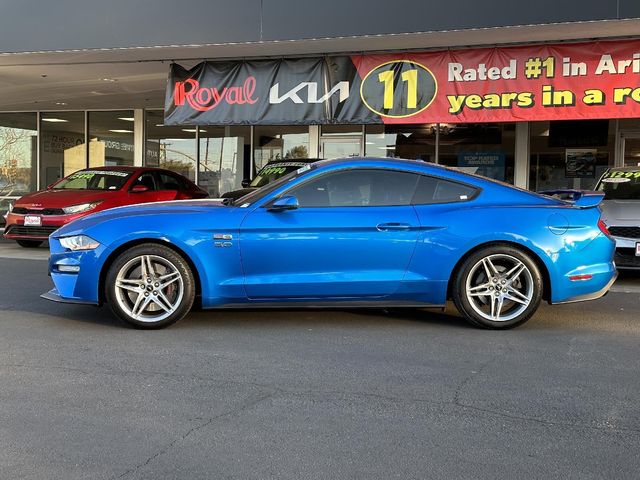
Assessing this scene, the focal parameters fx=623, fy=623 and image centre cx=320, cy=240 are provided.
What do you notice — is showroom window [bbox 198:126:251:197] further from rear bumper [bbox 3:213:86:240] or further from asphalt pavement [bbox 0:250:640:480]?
asphalt pavement [bbox 0:250:640:480]

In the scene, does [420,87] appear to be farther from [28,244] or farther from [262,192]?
[28,244]

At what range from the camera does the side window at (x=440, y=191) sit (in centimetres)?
545

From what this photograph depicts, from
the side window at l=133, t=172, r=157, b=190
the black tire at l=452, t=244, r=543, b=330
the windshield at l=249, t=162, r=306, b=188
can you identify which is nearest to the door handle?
the black tire at l=452, t=244, r=543, b=330

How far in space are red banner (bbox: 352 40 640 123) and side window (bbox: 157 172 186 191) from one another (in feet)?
14.7

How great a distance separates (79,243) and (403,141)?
10711 mm

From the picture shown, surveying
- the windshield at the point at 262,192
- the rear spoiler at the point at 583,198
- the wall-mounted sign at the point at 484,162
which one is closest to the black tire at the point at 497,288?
the rear spoiler at the point at 583,198

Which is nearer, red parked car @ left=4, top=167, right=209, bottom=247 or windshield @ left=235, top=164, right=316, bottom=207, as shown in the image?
windshield @ left=235, top=164, right=316, bottom=207

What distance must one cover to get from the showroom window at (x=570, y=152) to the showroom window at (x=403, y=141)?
2.29 m

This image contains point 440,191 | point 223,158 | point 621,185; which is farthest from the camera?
point 223,158

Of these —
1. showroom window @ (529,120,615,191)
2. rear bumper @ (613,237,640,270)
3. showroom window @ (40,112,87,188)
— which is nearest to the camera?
rear bumper @ (613,237,640,270)

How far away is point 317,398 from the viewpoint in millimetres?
3760

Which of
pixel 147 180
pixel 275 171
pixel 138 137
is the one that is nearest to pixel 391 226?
pixel 275 171

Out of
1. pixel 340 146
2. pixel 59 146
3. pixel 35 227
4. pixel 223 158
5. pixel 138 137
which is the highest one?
pixel 138 137

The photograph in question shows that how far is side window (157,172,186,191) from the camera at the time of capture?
12678 mm
